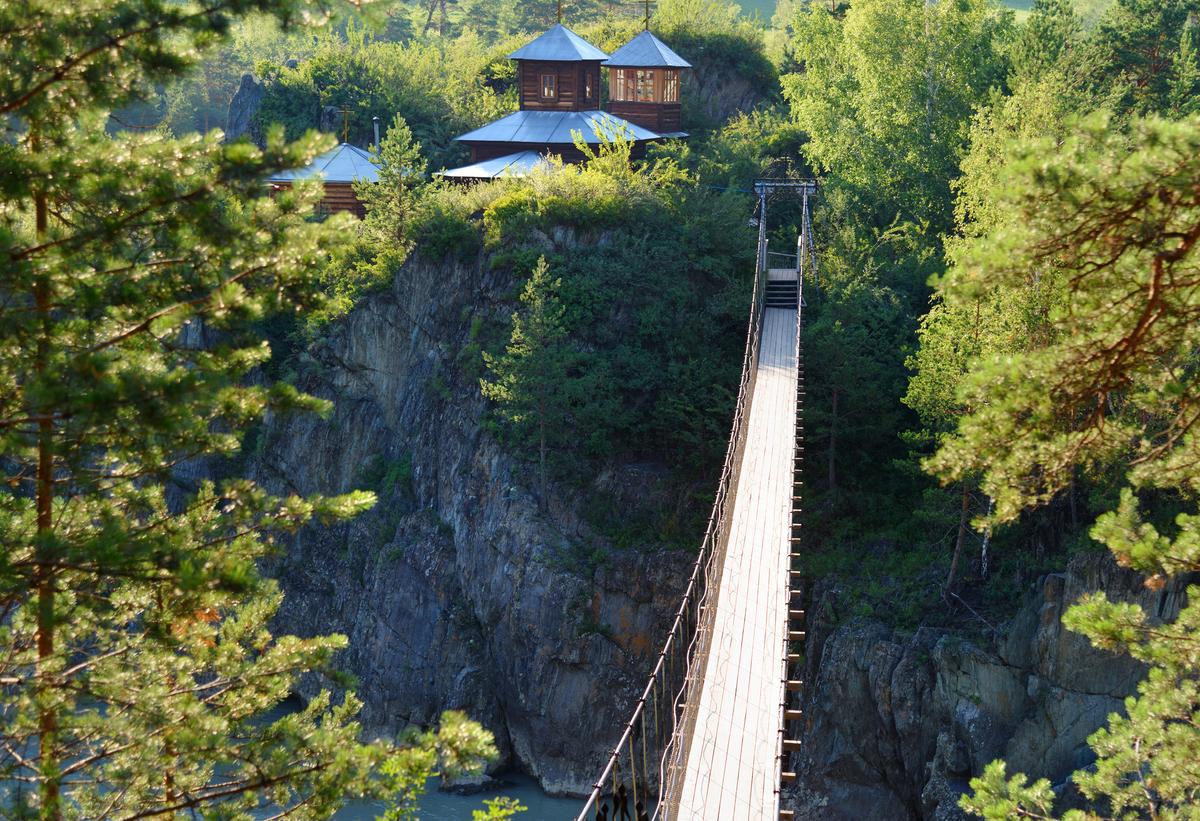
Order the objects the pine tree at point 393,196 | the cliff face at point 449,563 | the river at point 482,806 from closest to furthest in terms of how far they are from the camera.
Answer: the river at point 482,806
the cliff face at point 449,563
the pine tree at point 393,196

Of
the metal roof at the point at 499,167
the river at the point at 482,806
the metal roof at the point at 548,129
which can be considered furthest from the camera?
the metal roof at the point at 548,129

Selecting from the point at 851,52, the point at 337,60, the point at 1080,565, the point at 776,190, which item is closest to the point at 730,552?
the point at 1080,565

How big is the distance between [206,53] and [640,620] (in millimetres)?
13623

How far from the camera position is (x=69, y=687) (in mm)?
6383

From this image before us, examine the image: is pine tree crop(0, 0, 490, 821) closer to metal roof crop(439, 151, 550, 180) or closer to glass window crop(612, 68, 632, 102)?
metal roof crop(439, 151, 550, 180)

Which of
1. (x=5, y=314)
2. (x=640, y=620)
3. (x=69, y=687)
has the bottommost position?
(x=640, y=620)

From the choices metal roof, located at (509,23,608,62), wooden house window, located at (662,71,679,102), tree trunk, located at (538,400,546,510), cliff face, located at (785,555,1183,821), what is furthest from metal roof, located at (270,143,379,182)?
cliff face, located at (785,555,1183,821)

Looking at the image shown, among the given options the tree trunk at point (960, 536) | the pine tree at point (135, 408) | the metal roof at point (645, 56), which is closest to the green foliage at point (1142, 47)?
the metal roof at point (645, 56)

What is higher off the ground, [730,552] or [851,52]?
[851,52]

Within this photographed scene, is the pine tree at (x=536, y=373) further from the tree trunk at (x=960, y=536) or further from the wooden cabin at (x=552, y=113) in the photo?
the wooden cabin at (x=552, y=113)

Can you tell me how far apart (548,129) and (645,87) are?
3.41 meters

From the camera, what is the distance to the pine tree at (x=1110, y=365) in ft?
20.6

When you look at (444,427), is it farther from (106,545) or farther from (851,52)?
(106,545)

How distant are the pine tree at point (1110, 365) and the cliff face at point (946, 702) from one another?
25.3 feet
